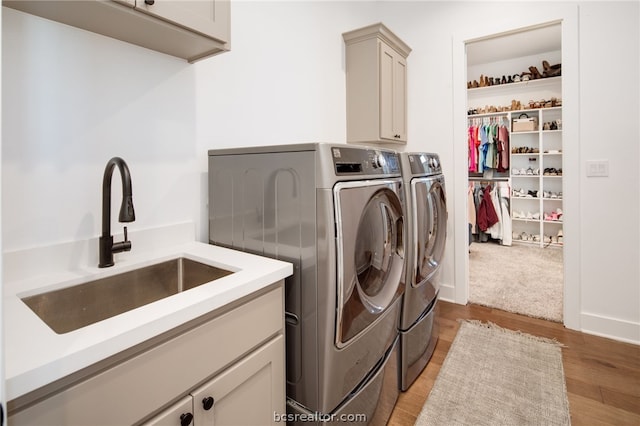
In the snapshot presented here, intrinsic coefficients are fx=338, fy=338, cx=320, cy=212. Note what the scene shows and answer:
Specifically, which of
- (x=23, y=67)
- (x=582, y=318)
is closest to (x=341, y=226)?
(x=23, y=67)

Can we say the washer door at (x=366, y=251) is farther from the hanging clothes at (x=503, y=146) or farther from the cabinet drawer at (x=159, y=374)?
the hanging clothes at (x=503, y=146)

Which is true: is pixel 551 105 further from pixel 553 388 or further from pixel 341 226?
pixel 341 226

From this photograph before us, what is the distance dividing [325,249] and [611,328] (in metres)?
2.42

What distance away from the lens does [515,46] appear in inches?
181

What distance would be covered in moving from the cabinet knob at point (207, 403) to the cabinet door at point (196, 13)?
45.2 inches

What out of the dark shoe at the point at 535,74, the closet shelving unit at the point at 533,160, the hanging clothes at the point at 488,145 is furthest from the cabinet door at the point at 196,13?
the dark shoe at the point at 535,74

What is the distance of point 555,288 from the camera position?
3.24 metres

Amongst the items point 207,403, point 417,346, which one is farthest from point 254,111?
point 417,346

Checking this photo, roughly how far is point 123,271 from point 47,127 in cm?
54

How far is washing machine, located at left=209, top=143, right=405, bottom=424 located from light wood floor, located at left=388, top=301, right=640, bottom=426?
0.36 meters

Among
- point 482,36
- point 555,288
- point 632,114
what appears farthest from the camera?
point 555,288

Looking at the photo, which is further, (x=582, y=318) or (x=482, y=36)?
(x=482, y=36)

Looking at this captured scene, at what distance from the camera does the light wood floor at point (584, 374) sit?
5.31 feet

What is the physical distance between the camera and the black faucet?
1.05 metres
